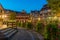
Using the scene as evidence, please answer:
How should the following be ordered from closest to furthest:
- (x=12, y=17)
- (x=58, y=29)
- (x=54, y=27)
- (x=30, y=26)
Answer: (x=58, y=29)
(x=54, y=27)
(x=30, y=26)
(x=12, y=17)

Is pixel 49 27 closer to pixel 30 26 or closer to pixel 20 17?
pixel 30 26

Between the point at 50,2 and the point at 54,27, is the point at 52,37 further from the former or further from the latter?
the point at 50,2

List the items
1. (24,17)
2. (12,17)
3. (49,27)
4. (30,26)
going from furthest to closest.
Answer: (24,17) → (12,17) → (30,26) → (49,27)

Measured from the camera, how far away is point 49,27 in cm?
1606

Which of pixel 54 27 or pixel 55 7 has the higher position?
pixel 55 7

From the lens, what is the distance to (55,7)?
36031 mm

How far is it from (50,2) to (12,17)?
3271cm

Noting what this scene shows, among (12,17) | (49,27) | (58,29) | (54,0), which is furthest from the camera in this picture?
(12,17)

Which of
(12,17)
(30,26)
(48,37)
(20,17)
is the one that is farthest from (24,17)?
(48,37)

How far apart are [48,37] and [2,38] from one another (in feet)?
18.4

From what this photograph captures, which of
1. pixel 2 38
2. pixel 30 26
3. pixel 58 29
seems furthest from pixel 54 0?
pixel 2 38

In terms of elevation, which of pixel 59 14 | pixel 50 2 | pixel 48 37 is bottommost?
pixel 48 37

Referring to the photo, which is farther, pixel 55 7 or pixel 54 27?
pixel 55 7

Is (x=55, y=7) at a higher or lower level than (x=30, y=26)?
higher
